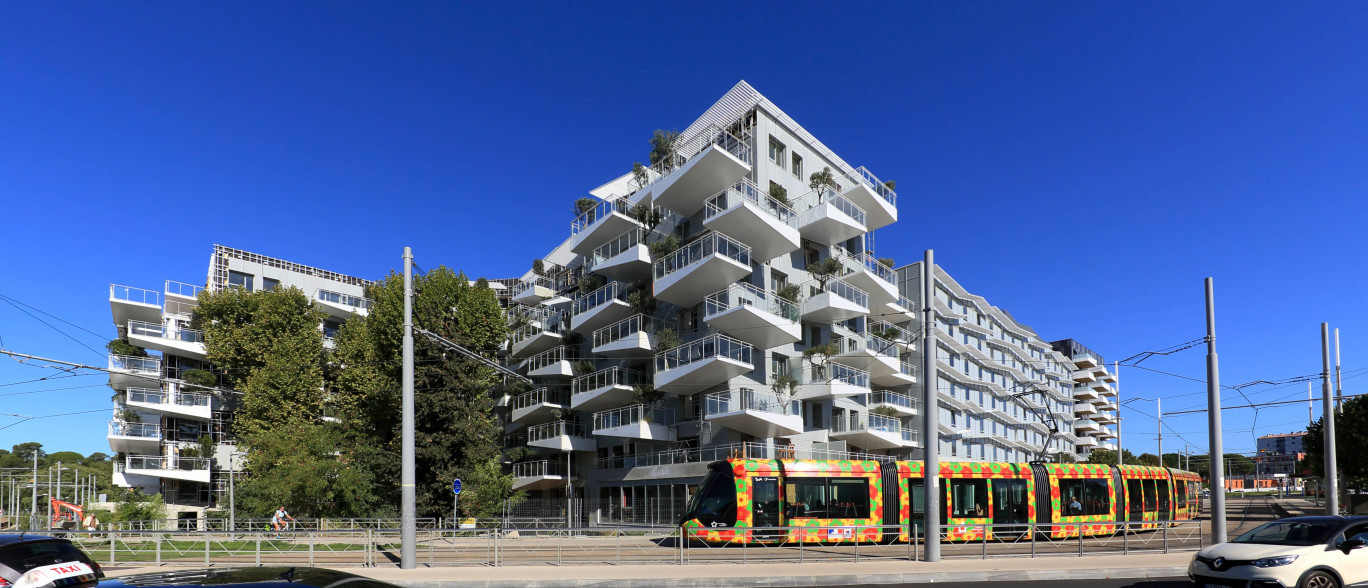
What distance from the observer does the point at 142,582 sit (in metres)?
4.67

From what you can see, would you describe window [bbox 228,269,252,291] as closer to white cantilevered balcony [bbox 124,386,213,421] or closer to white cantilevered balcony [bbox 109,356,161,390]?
white cantilevered balcony [bbox 109,356,161,390]

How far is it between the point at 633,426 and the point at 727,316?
8054mm

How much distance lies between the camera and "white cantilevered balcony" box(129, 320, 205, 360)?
5053 cm

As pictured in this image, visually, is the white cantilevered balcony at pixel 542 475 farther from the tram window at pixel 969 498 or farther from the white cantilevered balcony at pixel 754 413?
the tram window at pixel 969 498

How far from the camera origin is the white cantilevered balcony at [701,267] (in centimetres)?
3794

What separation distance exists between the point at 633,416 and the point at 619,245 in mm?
9254

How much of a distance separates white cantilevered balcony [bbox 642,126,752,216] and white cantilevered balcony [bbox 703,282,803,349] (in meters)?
5.32

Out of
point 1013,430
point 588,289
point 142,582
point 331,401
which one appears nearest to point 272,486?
point 331,401

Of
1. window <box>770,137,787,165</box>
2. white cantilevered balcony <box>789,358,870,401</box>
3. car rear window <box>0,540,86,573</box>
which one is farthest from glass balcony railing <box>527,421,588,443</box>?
car rear window <box>0,540,86,573</box>

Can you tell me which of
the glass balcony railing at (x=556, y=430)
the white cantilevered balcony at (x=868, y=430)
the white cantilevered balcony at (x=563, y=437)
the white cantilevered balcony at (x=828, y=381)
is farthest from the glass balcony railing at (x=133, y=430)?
the white cantilevered balcony at (x=868, y=430)

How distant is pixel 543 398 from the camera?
167 feet

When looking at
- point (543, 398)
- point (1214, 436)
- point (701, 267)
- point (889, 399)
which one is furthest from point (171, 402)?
point (1214, 436)

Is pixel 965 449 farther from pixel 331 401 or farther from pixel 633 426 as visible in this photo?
pixel 331 401

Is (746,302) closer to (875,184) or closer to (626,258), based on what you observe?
(626,258)
